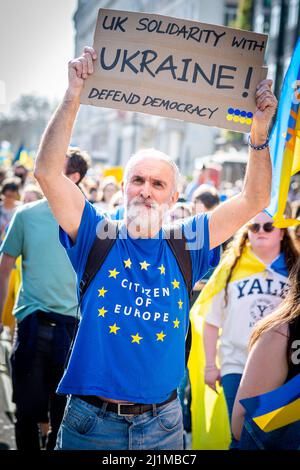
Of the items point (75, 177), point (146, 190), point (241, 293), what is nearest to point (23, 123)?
point (75, 177)

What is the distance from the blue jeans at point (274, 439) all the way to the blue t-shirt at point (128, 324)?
413 millimetres

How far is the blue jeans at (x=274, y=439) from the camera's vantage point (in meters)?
2.42

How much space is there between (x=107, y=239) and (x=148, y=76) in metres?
0.76

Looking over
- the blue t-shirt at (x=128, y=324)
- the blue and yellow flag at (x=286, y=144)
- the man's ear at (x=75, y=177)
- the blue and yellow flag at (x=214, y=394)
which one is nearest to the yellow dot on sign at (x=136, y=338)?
the blue t-shirt at (x=128, y=324)

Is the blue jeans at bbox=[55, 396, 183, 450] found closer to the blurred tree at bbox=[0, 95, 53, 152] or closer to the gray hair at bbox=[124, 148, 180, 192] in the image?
the gray hair at bbox=[124, 148, 180, 192]

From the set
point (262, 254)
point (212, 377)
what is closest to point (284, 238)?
point (262, 254)

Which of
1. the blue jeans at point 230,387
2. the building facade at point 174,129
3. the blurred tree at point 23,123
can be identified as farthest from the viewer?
the blurred tree at point 23,123

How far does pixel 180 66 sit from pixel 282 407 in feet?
5.00

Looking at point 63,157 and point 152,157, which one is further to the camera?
point 152,157

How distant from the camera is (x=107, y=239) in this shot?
9.39 feet

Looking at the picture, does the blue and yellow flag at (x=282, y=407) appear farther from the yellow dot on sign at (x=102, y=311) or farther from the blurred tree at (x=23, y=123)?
the blurred tree at (x=23, y=123)

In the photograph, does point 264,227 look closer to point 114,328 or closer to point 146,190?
point 146,190

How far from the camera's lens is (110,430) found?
270cm

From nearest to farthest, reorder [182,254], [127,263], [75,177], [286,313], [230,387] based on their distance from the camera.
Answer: [286,313], [127,263], [182,254], [230,387], [75,177]
